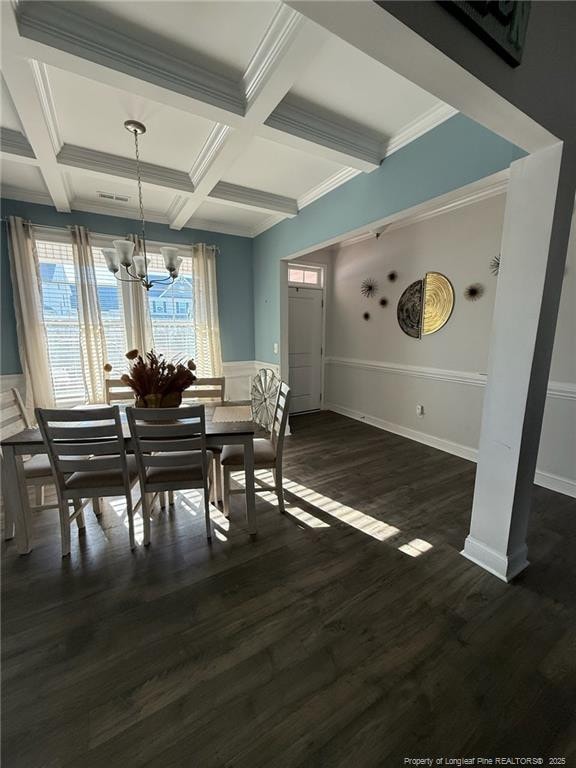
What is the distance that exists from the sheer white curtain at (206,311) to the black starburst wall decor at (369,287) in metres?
2.14

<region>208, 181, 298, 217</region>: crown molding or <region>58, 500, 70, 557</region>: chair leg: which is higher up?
<region>208, 181, 298, 217</region>: crown molding

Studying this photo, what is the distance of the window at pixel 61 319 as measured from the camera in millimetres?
3584

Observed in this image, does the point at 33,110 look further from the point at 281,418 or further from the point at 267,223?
the point at 267,223

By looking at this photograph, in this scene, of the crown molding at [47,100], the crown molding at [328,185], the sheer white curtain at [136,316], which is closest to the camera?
the crown molding at [47,100]

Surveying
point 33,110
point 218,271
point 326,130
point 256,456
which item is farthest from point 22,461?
point 218,271

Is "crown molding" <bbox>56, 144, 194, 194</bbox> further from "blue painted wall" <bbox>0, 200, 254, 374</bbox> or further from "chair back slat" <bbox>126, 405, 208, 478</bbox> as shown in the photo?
"chair back slat" <bbox>126, 405, 208, 478</bbox>

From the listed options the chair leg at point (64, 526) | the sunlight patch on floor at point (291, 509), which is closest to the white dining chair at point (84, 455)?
the chair leg at point (64, 526)

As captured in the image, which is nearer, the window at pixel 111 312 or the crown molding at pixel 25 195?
the crown molding at pixel 25 195

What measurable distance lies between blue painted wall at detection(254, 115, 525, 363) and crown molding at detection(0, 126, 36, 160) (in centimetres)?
251

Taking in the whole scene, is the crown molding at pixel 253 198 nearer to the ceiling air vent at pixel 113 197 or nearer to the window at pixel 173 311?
the ceiling air vent at pixel 113 197

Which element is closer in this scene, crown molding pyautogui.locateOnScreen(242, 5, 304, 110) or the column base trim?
crown molding pyautogui.locateOnScreen(242, 5, 304, 110)

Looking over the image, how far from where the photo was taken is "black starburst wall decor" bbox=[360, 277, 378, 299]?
4.52 m

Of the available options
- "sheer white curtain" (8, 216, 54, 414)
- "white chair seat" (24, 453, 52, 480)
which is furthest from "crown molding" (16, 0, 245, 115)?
"sheer white curtain" (8, 216, 54, 414)

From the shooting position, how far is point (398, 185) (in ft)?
8.27
